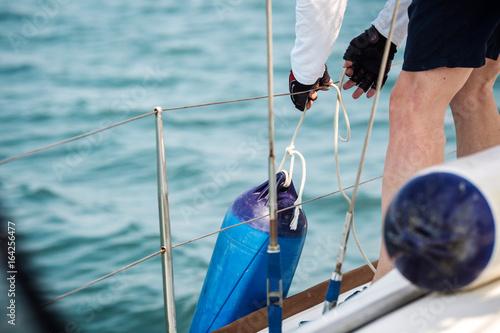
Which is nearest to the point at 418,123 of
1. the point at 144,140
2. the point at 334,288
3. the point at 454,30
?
the point at 454,30

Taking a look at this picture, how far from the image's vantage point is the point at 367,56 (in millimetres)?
1532

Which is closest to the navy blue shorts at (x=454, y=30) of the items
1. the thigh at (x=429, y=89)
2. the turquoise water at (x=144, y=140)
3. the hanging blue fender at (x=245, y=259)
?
the thigh at (x=429, y=89)

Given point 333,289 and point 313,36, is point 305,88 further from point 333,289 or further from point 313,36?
point 333,289

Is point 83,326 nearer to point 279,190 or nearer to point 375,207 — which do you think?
point 279,190

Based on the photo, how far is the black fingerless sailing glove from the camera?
1511 mm

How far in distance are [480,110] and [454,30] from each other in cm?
31

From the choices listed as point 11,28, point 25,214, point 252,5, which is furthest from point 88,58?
point 25,214

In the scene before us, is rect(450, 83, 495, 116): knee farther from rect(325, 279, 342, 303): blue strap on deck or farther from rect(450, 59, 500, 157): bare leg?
rect(325, 279, 342, 303): blue strap on deck

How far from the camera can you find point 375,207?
3652mm

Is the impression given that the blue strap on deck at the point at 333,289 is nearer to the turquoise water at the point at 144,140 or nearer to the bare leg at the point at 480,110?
the turquoise water at the point at 144,140

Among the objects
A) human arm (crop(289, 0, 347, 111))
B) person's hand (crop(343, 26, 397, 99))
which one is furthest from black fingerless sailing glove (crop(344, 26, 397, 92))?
human arm (crop(289, 0, 347, 111))

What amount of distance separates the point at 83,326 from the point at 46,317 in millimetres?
1942

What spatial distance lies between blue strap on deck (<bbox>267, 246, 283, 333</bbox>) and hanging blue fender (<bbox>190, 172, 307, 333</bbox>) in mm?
386

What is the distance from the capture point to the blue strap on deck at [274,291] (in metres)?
1.03
